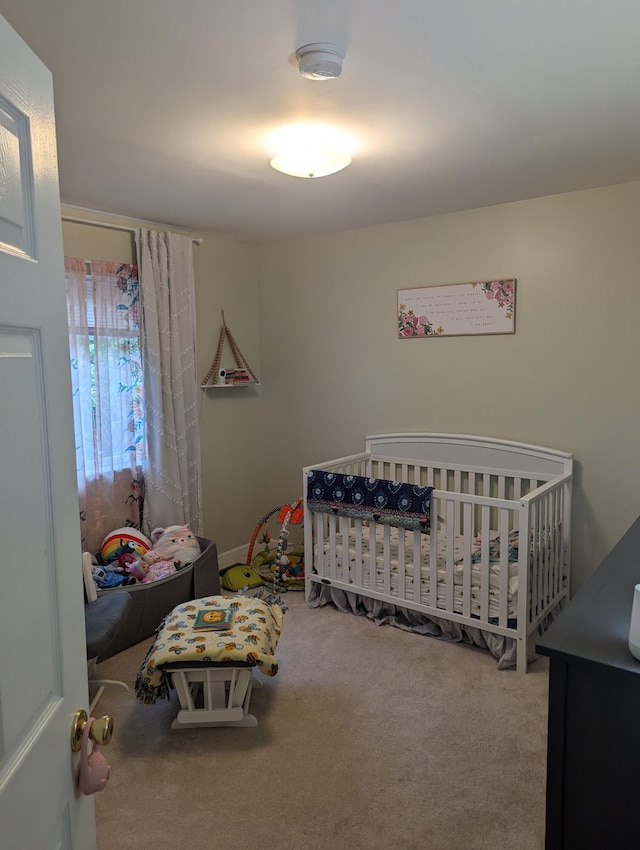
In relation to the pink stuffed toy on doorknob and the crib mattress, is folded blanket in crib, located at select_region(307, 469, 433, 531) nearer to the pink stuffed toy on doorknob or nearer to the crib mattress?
the crib mattress

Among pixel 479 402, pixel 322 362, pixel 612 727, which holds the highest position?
pixel 322 362

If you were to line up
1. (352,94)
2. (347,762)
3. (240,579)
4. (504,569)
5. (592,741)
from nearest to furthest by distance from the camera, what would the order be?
(592,741)
(352,94)
(347,762)
(504,569)
(240,579)

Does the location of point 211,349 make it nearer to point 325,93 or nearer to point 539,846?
point 325,93

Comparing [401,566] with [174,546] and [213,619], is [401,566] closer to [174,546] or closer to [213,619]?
[213,619]

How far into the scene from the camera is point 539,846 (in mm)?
1749

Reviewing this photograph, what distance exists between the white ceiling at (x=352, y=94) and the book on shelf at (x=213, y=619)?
6.24 feet

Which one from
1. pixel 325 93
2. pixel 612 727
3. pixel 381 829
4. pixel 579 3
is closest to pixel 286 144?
pixel 325 93

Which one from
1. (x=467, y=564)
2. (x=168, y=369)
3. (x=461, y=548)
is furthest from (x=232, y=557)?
(x=467, y=564)

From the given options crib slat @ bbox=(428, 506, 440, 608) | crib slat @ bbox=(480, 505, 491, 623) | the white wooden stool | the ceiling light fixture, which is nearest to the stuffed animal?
the white wooden stool

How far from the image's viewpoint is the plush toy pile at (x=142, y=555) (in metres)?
3.11

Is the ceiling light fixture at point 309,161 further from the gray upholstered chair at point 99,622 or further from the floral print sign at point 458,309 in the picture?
the gray upholstered chair at point 99,622

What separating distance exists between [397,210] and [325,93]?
1600 mm

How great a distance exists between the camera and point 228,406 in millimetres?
4230

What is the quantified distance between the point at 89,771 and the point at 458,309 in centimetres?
308
